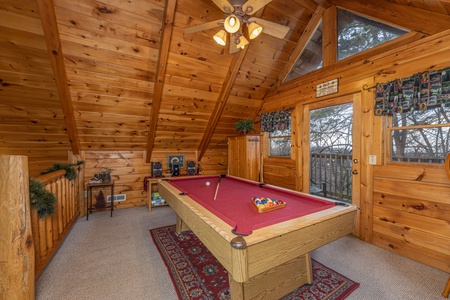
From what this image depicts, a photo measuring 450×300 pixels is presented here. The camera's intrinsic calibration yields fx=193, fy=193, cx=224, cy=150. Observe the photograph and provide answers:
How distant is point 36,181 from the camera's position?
1603mm

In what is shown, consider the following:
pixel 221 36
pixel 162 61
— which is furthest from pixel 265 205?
pixel 162 61

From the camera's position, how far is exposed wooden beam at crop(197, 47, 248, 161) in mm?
3008

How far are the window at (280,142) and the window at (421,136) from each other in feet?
5.16

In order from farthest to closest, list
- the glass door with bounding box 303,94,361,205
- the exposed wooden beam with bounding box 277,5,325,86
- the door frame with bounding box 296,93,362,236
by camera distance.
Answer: the glass door with bounding box 303,94,361,205
the exposed wooden beam with bounding box 277,5,325,86
the door frame with bounding box 296,93,362,236

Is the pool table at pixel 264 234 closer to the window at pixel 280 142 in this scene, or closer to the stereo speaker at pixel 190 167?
the window at pixel 280 142

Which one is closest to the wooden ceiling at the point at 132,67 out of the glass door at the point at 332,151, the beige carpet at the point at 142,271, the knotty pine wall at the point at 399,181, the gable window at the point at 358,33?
the gable window at the point at 358,33

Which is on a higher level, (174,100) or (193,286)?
(174,100)

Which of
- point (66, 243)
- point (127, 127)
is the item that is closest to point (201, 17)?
point (127, 127)

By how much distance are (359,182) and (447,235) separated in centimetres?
87

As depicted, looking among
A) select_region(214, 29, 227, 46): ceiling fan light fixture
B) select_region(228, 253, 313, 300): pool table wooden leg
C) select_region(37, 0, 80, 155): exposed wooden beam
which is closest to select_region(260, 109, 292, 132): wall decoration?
select_region(214, 29, 227, 46): ceiling fan light fixture

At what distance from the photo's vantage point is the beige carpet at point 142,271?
1.57 m

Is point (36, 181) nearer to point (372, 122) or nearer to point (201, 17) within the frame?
point (201, 17)

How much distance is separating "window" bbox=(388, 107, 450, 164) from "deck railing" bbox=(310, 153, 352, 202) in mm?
1593

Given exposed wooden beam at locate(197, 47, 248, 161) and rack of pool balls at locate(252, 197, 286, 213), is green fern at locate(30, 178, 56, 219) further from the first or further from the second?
exposed wooden beam at locate(197, 47, 248, 161)
